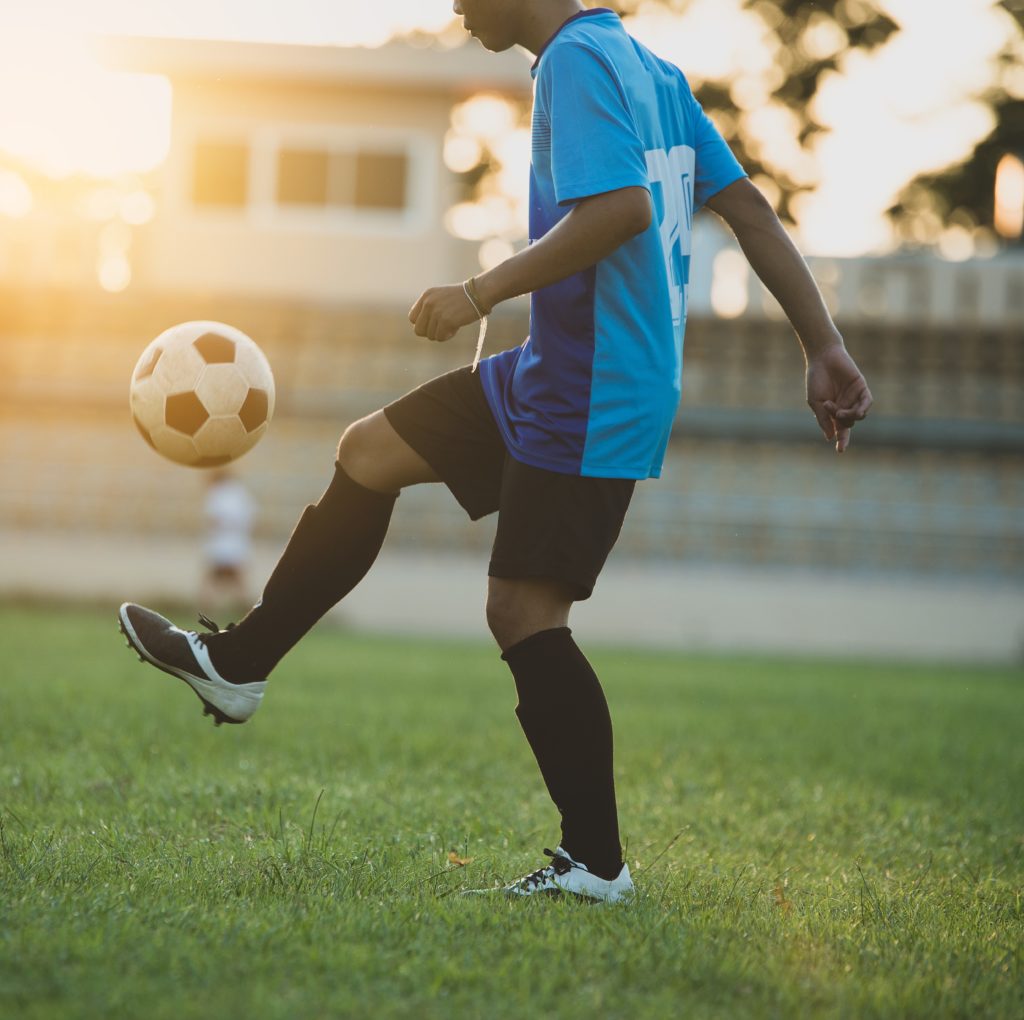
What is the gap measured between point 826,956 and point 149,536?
16.9 metres

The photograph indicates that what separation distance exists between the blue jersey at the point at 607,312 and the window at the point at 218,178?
18.7 meters

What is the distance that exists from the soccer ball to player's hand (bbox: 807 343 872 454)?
1.43 metres

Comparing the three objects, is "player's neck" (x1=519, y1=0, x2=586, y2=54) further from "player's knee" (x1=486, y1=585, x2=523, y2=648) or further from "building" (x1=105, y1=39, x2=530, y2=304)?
"building" (x1=105, y1=39, x2=530, y2=304)

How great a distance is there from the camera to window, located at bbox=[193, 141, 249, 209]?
20766mm

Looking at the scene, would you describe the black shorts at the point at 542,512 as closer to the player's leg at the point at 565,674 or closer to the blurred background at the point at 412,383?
the player's leg at the point at 565,674

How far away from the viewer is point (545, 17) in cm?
298

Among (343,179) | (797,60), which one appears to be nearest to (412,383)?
(343,179)

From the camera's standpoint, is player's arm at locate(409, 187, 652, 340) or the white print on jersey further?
the white print on jersey

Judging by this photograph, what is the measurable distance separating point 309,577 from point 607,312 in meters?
0.96

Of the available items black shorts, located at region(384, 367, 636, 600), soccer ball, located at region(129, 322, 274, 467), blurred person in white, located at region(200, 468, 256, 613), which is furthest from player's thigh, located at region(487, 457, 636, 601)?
blurred person in white, located at region(200, 468, 256, 613)

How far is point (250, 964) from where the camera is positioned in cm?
233

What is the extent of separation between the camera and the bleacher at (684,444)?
18.8 metres

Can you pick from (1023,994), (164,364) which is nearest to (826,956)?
(1023,994)

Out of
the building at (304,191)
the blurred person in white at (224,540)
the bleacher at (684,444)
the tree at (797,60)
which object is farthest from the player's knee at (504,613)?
the tree at (797,60)
